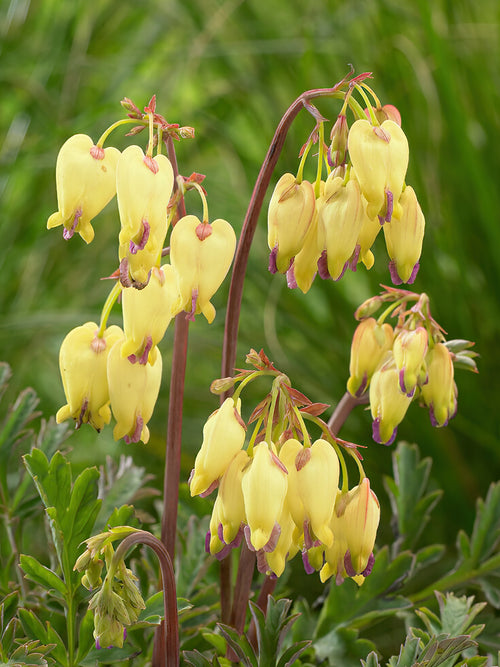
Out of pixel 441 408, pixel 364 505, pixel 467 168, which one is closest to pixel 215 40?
pixel 467 168

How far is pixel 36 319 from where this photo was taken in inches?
53.1

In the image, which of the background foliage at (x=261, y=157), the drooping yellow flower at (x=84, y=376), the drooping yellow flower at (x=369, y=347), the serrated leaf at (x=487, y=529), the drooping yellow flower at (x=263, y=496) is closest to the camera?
the drooping yellow flower at (x=263, y=496)

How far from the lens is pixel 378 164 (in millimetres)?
534

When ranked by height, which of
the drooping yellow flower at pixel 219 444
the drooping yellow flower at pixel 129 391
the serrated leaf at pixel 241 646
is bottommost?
the serrated leaf at pixel 241 646

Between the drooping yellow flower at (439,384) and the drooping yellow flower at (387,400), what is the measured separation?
31mm

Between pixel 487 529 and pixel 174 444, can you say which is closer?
pixel 174 444

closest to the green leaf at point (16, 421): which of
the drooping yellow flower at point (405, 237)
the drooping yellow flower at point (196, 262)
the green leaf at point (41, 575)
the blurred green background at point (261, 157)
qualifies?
the green leaf at point (41, 575)

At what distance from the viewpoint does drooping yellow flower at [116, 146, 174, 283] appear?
0.51 meters

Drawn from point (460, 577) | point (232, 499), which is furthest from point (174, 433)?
point (460, 577)

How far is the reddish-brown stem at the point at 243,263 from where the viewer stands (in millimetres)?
578

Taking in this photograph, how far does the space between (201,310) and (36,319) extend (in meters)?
0.84

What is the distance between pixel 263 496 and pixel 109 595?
12 cm

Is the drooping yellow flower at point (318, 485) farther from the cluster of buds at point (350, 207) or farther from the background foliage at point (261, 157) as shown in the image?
the background foliage at point (261, 157)

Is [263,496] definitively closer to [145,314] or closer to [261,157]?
[145,314]
